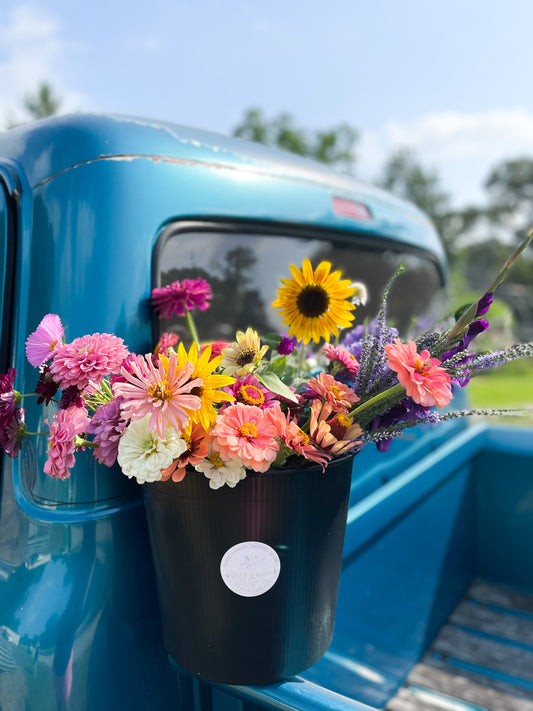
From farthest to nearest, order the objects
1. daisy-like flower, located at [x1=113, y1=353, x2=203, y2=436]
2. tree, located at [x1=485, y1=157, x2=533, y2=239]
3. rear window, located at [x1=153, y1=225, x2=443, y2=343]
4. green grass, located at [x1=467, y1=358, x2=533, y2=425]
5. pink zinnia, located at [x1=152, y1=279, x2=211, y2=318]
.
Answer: tree, located at [x1=485, y1=157, x2=533, y2=239], green grass, located at [x1=467, y1=358, x2=533, y2=425], rear window, located at [x1=153, y1=225, x2=443, y2=343], pink zinnia, located at [x1=152, y1=279, x2=211, y2=318], daisy-like flower, located at [x1=113, y1=353, x2=203, y2=436]

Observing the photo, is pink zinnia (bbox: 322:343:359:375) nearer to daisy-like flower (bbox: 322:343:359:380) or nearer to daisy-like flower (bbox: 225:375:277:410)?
daisy-like flower (bbox: 322:343:359:380)

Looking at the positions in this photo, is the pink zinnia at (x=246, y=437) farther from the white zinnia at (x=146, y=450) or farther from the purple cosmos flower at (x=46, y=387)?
the purple cosmos flower at (x=46, y=387)

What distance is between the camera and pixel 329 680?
161cm

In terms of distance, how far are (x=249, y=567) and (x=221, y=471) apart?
181 millimetres

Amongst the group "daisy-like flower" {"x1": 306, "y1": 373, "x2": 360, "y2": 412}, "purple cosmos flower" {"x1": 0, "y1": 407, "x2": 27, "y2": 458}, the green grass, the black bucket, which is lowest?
the green grass

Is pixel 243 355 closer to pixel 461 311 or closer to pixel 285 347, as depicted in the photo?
pixel 285 347

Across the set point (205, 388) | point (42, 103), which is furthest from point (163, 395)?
point (42, 103)

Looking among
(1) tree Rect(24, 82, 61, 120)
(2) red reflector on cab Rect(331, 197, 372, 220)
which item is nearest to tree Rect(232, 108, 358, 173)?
(1) tree Rect(24, 82, 61, 120)

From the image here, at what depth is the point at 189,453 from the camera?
1.02 meters

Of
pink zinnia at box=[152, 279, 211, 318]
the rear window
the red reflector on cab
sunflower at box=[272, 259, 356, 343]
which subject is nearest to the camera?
sunflower at box=[272, 259, 356, 343]

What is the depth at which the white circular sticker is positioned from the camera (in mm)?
1049

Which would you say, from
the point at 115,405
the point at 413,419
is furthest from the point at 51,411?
the point at 413,419

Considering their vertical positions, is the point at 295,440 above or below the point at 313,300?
below

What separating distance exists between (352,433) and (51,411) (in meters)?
0.58
